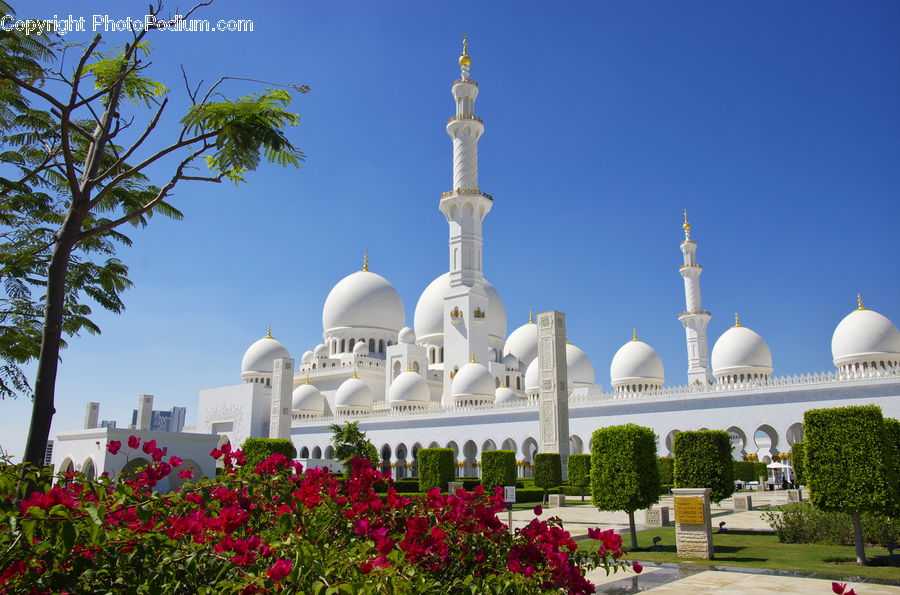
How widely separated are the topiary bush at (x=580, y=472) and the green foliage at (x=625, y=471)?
435 inches

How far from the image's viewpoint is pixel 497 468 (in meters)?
25.0

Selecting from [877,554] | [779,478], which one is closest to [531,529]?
[877,554]

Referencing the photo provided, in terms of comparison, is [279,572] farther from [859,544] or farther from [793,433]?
[793,433]

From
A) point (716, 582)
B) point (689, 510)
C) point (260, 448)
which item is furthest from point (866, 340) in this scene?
point (716, 582)

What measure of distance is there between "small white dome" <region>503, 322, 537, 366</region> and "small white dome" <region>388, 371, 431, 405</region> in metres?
9.97

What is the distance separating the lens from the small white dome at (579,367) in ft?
147

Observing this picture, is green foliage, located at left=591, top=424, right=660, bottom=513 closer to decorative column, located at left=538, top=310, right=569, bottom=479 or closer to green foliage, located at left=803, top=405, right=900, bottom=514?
green foliage, located at left=803, top=405, right=900, bottom=514

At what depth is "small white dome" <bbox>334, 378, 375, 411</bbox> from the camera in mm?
42406

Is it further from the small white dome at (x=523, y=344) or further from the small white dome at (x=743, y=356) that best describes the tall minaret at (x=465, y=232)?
the small white dome at (x=743, y=356)

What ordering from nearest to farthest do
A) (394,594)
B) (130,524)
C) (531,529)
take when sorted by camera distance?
(394,594) → (130,524) → (531,529)

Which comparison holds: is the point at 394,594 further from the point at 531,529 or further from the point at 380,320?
the point at 380,320

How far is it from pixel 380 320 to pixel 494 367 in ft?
34.3

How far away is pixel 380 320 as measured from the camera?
50.2 metres

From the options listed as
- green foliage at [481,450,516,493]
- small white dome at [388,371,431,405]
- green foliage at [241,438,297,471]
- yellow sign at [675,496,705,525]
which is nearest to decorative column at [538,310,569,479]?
green foliage at [481,450,516,493]
